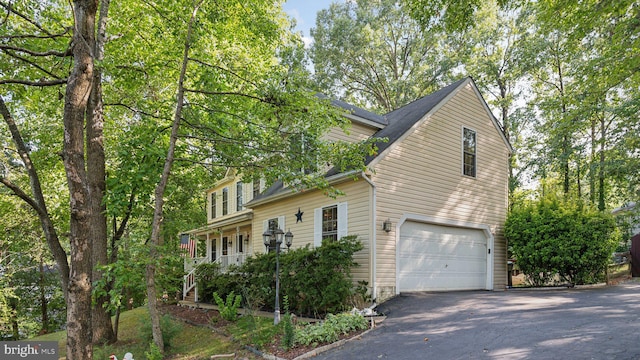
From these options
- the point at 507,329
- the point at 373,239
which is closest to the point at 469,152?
the point at 373,239

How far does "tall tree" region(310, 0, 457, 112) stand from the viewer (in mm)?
24562

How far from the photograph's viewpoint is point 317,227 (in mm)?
11992

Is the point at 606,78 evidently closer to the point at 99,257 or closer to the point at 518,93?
the point at 99,257

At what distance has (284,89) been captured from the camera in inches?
347

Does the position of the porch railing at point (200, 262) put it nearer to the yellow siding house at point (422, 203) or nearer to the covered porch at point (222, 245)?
the covered porch at point (222, 245)

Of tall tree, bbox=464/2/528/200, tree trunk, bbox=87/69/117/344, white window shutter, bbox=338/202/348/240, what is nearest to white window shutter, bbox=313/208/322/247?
white window shutter, bbox=338/202/348/240

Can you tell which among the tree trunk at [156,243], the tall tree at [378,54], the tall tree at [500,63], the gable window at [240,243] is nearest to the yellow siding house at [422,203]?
the tree trunk at [156,243]

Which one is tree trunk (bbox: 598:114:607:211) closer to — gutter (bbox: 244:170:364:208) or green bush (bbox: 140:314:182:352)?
gutter (bbox: 244:170:364:208)

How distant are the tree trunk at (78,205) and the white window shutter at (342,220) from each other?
685 centimetres

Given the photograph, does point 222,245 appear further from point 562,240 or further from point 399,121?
point 562,240

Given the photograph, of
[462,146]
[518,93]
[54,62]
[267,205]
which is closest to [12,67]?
[54,62]

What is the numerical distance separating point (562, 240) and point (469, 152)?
3.79 meters

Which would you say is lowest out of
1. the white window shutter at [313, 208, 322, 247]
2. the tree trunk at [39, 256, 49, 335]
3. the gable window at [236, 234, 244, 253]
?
the tree trunk at [39, 256, 49, 335]

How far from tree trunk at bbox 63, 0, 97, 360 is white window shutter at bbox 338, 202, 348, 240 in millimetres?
6846
